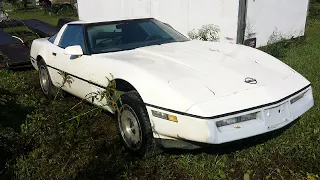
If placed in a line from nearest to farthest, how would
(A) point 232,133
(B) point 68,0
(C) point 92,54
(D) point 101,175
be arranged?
(A) point 232,133
(D) point 101,175
(C) point 92,54
(B) point 68,0

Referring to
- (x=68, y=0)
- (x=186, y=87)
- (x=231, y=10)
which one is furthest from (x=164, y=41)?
(x=68, y=0)

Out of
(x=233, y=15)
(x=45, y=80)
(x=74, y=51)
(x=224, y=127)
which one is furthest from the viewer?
(x=233, y=15)

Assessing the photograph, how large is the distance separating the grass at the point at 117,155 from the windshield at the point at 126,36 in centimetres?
93

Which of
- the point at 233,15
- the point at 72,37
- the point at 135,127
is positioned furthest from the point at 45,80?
the point at 233,15

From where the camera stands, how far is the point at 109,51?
3859 millimetres

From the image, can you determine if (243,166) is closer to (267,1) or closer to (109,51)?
(109,51)

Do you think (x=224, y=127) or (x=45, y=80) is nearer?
(x=224, y=127)

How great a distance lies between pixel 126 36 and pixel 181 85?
63.2 inches

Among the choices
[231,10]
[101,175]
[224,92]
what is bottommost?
[101,175]

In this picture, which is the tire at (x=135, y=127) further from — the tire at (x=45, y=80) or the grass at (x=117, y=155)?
the tire at (x=45, y=80)

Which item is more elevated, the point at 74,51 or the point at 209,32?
the point at 74,51

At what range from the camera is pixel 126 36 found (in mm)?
4141

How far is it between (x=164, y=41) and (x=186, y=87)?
60.9 inches

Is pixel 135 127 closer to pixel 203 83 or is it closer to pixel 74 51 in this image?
pixel 203 83
